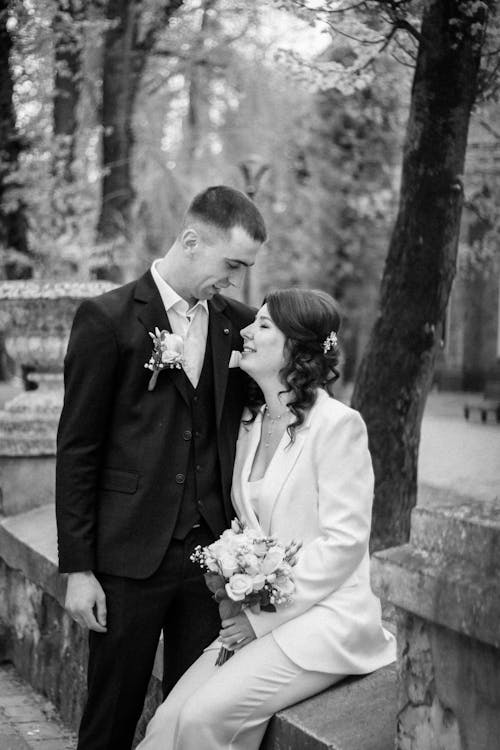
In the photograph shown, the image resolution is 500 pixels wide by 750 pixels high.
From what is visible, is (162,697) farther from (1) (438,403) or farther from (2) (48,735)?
(1) (438,403)

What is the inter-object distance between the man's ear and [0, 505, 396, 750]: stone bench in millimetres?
1506

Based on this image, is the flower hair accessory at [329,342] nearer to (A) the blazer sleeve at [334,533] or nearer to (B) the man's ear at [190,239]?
(A) the blazer sleeve at [334,533]

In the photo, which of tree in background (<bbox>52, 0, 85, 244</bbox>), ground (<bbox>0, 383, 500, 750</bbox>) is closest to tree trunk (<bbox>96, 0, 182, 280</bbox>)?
tree in background (<bbox>52, 0, 85, 244</bbox>)

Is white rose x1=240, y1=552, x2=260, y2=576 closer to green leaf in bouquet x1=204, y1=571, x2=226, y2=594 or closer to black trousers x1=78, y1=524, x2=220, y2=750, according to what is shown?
green leaf in bouquet x1=204, y1=571, x2=226, y2=594

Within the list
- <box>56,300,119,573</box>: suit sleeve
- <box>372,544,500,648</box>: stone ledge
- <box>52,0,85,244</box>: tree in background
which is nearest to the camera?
<box>372,544,500,648</box>: stone ledge

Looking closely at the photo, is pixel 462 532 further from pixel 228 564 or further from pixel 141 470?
pixel 141 470

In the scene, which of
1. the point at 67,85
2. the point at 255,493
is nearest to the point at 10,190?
the point at 67,85

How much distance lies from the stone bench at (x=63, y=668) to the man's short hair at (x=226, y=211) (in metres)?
1.53

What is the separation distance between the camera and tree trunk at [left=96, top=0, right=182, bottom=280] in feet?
36.5

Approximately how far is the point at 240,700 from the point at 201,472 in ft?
2.59

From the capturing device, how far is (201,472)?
3.26m

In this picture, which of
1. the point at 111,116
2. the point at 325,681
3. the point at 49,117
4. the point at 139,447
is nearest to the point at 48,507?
the point at 139,447

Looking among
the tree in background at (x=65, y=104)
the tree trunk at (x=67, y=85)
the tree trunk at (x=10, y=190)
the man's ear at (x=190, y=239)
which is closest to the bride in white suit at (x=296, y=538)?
the man's ear at (x=190, y=239)

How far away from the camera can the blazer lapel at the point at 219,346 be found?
3303 mm
